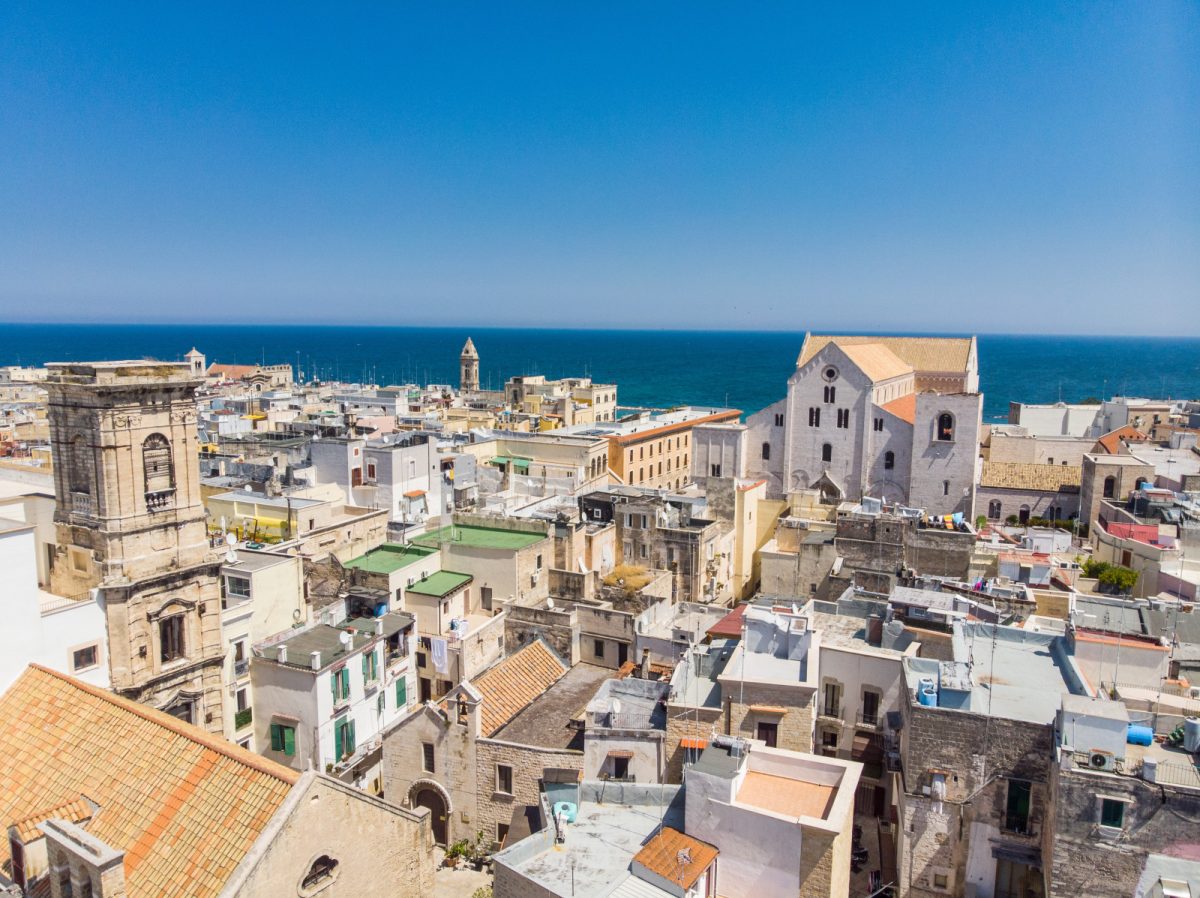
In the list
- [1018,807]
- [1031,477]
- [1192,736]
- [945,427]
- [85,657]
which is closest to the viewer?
[1192,736]

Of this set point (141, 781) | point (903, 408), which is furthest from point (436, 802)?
point (903, 408)

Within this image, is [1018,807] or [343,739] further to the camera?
[343,739]

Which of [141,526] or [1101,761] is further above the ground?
[141,526]

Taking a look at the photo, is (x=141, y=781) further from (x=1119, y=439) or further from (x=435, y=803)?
(x=1119, y=439)

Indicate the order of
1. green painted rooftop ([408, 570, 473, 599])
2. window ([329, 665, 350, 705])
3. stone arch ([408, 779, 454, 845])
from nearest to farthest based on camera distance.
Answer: stone arch ([408, 779, 454, 845])
window ([329, 665, 350, 705])
green painted rooftop ([408, 570, 473, 599])

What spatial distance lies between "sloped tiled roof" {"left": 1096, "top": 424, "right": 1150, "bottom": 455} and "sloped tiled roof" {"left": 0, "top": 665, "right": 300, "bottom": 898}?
59193 millimetres

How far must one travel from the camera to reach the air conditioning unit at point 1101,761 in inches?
573

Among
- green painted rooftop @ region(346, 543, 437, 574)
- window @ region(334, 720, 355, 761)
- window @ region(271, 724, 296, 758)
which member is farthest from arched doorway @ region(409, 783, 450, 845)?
green painted rooftop @ region(346, 543, 437, 574)

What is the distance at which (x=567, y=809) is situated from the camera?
52.1 ft

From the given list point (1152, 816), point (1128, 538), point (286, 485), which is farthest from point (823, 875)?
point (286, 485)

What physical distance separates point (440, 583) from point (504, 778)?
11.1 meters

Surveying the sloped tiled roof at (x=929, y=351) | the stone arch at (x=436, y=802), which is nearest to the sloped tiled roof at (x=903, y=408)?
the sloped tiled roof at (x=929, y=351)

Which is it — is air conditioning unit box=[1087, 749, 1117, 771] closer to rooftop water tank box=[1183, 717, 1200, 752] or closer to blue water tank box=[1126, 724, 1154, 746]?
blue water tank box=[1126, 724, 1154, 746]

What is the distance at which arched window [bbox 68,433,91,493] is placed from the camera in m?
22.1
